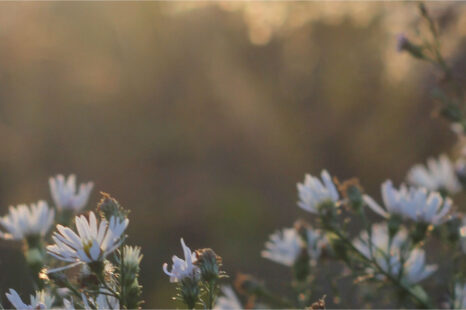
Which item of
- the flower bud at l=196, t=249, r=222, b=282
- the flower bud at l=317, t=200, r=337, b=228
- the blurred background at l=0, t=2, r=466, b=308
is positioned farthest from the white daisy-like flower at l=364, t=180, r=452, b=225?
the blurred background at l=0, t=2, r=466, b=308

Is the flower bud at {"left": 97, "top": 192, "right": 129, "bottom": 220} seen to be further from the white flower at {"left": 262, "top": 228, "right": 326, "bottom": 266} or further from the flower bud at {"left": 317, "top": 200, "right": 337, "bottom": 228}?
the white flower at {"left": 262, "top": 228, "right": 326, "bottom": 266}

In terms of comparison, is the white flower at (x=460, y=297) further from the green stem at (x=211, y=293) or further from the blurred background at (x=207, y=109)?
the blurred background at (x=207, y=109)

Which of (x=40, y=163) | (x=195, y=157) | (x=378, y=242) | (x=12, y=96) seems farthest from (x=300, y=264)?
(x=195, y=157)

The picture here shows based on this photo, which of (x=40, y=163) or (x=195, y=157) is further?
(x=195, y=157)

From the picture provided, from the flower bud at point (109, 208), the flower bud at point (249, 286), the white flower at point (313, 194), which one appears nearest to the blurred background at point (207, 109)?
the flower bud at point (249, 286)

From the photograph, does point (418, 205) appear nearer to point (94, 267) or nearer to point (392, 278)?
point (392, 278)

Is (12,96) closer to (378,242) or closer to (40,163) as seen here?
(40,163)
